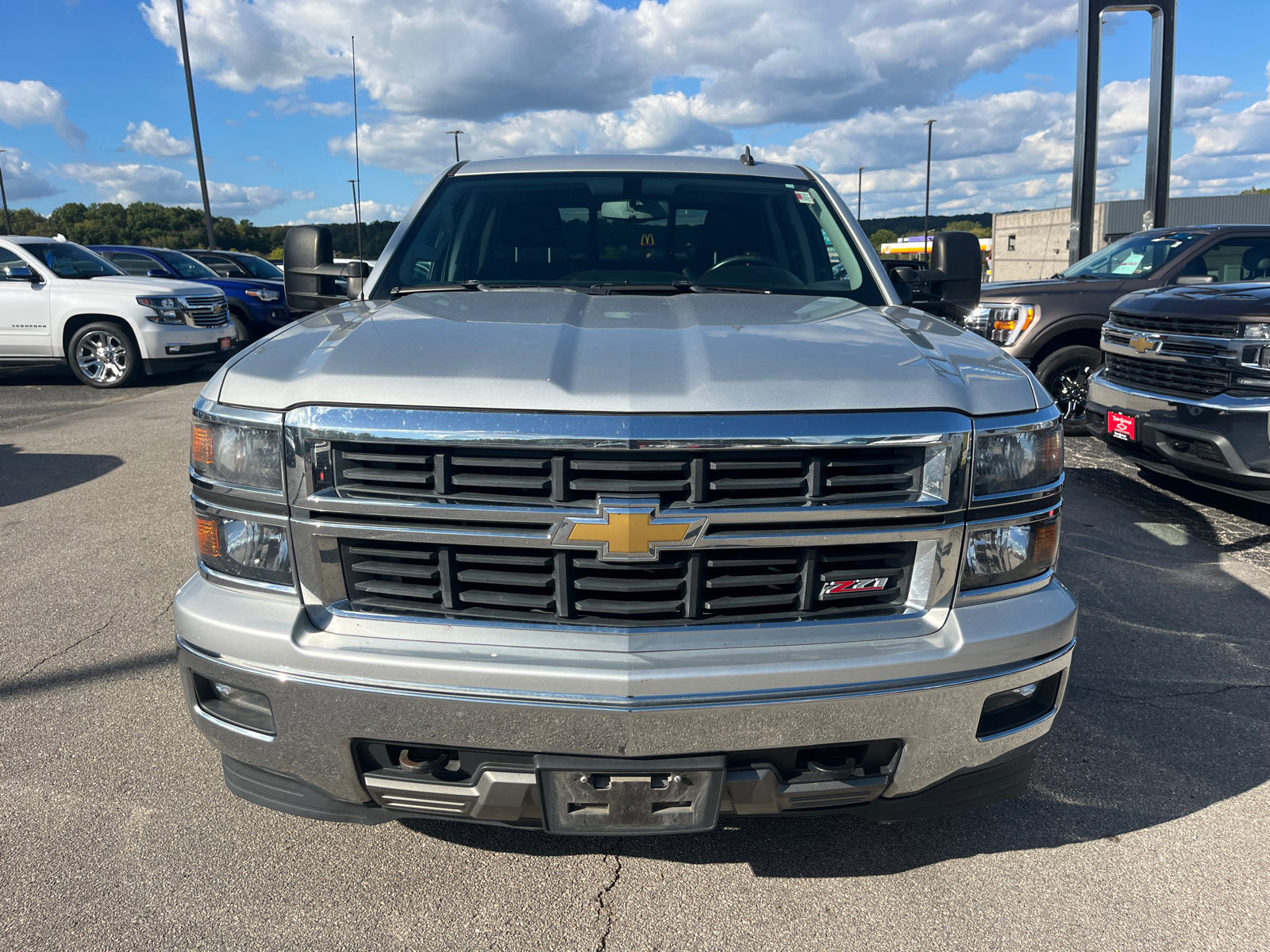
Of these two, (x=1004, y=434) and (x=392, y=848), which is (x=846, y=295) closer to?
(x=1004, y=434)

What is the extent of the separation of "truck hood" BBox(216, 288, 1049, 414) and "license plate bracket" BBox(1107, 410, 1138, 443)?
391cm

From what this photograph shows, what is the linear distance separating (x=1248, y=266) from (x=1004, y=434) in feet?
25.7

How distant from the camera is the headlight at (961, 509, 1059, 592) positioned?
81.3 inches

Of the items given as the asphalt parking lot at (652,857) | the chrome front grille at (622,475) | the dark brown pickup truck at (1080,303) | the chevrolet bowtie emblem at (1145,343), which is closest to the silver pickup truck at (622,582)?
the chrome front grille at (622,475)

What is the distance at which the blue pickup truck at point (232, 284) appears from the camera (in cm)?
1464

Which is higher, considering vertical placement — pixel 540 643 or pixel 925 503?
pixel 925 503

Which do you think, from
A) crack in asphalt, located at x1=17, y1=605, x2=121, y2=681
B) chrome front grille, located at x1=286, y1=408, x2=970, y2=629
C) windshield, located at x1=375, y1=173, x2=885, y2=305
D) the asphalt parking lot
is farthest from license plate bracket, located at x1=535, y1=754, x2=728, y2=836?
crack in asphalt, located at x1=17, y1=605, x2=121, y2=681

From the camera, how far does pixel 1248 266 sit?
818 cm

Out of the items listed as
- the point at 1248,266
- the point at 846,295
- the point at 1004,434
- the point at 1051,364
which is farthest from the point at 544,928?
the point at 1248,266

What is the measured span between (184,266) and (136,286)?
4123 mm

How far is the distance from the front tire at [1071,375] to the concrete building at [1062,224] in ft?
112

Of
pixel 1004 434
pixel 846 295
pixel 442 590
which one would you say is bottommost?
pixel 442 590

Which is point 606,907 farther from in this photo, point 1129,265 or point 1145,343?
point 1129,265

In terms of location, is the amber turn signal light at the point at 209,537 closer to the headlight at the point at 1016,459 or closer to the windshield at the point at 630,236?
the windshield at the point at 630,236
